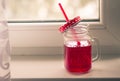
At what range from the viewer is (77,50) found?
853 millimetres

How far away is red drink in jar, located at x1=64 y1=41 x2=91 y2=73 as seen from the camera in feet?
2.81

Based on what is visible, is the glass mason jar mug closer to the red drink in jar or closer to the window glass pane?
the red drink in jar

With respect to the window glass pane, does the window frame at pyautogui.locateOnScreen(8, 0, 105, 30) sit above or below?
below

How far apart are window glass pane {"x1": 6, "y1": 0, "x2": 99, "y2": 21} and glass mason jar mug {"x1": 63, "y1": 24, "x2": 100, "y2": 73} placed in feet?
0.60

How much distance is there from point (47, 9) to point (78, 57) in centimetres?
30

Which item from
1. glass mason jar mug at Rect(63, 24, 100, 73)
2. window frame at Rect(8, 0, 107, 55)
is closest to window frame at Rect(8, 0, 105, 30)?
window frame at Rect(8, 0, 107, 55)

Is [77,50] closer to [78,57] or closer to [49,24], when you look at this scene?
[78,57]

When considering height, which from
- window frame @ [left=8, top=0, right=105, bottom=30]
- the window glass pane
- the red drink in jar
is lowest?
the red drink in jar

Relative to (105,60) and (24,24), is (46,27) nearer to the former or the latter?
(24,24)

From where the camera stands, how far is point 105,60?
0.99 metres

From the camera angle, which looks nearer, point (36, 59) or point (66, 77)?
point (66, 77)

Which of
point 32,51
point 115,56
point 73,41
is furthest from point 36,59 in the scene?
point 115,56

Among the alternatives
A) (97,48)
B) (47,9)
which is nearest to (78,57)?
(97,48)

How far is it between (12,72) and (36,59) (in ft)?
0.48
